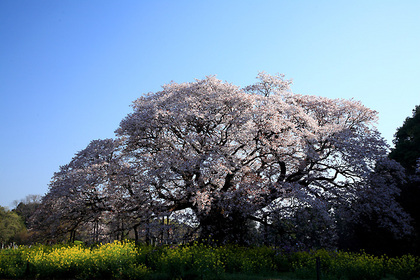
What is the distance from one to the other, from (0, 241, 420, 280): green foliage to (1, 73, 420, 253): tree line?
8.58 ft

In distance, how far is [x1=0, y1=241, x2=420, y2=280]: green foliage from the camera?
1359cm

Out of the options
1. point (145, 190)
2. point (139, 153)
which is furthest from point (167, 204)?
point (139, 153)

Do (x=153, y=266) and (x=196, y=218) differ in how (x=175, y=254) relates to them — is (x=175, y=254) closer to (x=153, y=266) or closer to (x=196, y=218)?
(x=153, y=266)

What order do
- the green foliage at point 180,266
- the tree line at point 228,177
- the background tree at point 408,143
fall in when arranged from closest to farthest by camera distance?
the green foliage at point 180,266
the tree line at point 228,177
the background tree at point 408,143

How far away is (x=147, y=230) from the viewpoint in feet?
60.3

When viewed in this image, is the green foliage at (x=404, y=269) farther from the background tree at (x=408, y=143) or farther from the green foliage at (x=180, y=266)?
the background tree at (x=408, y=143)

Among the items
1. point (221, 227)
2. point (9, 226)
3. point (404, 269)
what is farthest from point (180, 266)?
point (9, 226)

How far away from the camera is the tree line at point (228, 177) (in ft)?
60.9

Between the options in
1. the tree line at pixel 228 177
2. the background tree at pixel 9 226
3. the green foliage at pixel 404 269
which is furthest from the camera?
the background tree at pixel 9 226

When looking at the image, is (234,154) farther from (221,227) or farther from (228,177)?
(221,227)

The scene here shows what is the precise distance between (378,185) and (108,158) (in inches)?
698

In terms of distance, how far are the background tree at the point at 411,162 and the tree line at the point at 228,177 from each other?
0.46 ft

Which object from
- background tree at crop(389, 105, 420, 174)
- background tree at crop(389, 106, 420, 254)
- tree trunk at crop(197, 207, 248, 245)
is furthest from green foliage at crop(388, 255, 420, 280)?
background tree at crop(389, 105, 420, 174)

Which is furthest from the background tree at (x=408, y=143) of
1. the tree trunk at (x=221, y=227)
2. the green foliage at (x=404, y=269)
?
the tree trunk at (x=221, y=227)
